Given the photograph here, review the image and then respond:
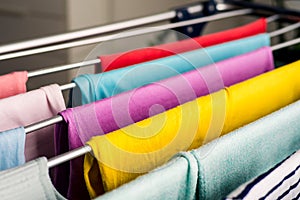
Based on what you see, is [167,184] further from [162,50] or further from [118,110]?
[162,50]

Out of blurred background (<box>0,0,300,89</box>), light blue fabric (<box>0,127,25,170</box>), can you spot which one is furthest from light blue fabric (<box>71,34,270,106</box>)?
blurred background (<box>0,0,300,89</box>)

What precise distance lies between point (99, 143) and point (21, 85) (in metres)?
0.15

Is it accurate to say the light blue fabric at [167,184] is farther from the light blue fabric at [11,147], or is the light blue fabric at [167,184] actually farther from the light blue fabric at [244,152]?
the light blue fabric at [11,147]

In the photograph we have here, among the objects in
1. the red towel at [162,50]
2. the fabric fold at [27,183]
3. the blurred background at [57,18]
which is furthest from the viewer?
the blurred background at [57,18]

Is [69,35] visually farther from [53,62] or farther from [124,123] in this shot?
[53,62]

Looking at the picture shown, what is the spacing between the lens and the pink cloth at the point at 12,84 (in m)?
0.53

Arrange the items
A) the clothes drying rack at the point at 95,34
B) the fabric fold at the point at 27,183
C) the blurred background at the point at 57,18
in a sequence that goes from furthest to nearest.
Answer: the blurred background at the point at 57,18, the clothes drying rack at the point at 95,34, the fabric fold at the point at 27,183

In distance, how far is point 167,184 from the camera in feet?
1.34

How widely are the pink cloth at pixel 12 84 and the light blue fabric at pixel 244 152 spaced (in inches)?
8.8

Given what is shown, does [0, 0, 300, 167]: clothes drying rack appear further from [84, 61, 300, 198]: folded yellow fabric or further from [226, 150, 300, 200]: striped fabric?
[226, 150, 300, 200]: striped fabric

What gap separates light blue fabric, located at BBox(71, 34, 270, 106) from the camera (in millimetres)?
548

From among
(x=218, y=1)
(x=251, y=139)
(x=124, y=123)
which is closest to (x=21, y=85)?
(x=124, y=123)

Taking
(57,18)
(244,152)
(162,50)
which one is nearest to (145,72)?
(162,50)

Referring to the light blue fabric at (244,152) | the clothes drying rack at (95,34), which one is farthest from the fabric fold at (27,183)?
the light blue fabric at (244,152)
